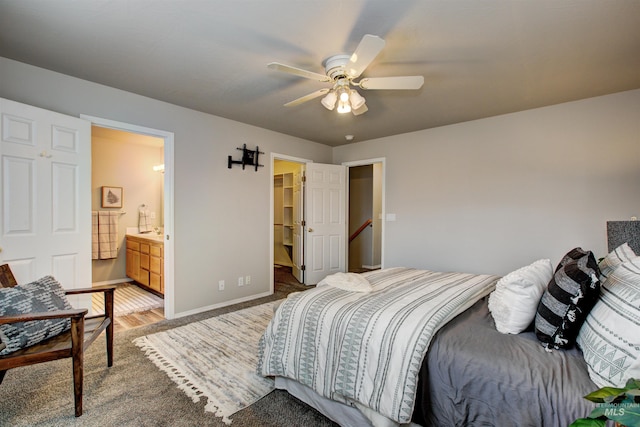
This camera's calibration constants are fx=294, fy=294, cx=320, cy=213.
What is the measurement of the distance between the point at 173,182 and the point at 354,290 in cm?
248

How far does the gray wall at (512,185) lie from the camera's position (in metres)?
3.00

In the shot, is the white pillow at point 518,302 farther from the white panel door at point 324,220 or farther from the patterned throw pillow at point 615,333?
the white panel door at point 324,220

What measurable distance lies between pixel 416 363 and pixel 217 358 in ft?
5.76

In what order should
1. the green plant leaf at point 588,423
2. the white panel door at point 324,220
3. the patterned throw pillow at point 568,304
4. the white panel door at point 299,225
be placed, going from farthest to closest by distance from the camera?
the white panel door at point 299,225
the white panel door at point 324,220
the patterned throw pillow at point 568,304
the green plant leaf at point 588,423

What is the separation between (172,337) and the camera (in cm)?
285

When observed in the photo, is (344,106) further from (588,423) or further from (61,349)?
(61,349)

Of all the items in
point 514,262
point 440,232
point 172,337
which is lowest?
point 172,337

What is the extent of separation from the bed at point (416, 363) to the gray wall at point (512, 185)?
200cm

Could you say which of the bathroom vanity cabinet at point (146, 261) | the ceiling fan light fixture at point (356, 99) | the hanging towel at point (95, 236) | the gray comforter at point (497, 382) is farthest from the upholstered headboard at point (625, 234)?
the hanging towel at point (95, 236)

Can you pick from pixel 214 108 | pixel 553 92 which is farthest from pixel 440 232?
pixel 214 108

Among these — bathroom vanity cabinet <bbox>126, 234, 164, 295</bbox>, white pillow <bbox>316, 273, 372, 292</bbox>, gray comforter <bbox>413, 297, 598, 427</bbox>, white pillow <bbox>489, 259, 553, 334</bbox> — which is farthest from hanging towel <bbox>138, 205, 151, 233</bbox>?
white pillow <bbox>489, 259, 553, 334</bbox>

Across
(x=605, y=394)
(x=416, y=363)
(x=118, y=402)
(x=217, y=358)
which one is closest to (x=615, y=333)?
(x=605, y=394)

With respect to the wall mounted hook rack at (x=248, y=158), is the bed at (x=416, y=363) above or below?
below

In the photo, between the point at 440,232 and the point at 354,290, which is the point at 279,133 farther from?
the point at 354,290
